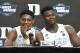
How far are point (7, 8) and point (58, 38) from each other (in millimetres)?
985

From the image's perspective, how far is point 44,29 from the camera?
817 centimetres

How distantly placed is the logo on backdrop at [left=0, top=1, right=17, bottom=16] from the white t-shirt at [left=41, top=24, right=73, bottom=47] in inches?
23.6

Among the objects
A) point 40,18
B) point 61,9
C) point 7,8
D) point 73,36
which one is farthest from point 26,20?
point 73,36

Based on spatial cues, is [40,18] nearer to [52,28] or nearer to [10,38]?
[52,28]

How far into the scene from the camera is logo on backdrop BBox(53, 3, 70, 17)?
322 inches

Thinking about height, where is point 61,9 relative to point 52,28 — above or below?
above

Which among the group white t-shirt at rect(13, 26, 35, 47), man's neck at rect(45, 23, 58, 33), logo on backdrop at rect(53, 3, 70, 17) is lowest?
white t-shirt at rect(13, 26, 35, 47)

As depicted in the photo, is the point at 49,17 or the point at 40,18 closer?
the point at 40,18

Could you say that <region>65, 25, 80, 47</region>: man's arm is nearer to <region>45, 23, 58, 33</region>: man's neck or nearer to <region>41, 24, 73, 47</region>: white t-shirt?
<region>41, 24, 73, 47</region>: white t-shirt

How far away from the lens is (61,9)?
821cm

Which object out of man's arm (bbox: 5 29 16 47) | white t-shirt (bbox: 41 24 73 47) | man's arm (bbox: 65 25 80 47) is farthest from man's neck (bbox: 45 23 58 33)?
man's arm (bbox: 5 29 16 47)

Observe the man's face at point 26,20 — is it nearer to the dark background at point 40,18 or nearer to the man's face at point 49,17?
the dark background at point 40,18

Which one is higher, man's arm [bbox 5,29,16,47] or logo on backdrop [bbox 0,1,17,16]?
logo on backdrop [bbox 0,1,17,16]

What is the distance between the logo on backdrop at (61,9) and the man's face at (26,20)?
1.49 ft
